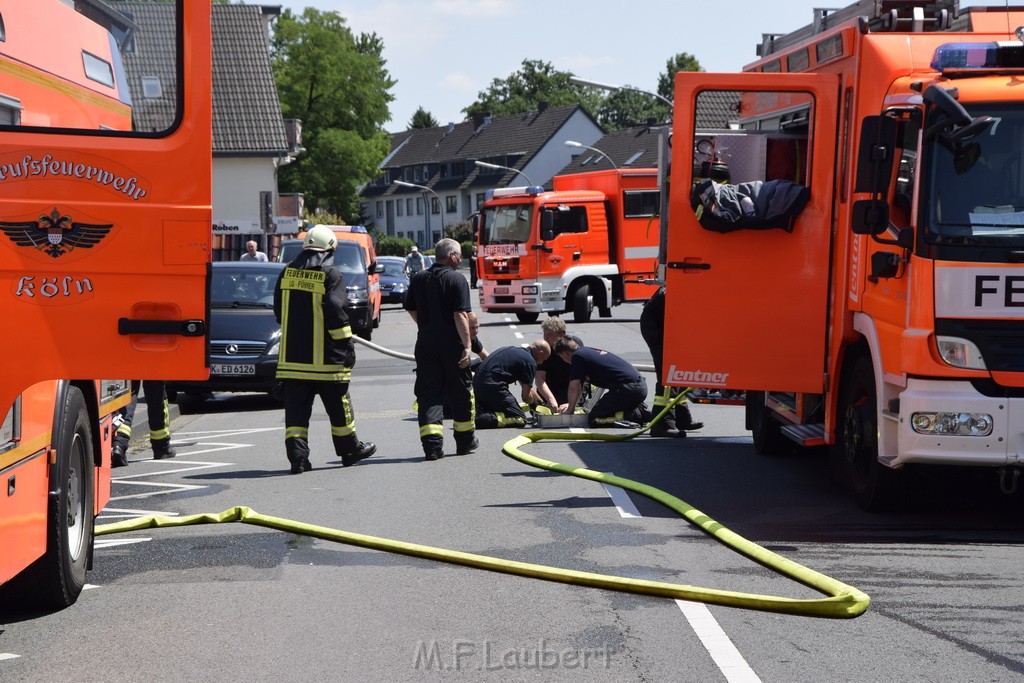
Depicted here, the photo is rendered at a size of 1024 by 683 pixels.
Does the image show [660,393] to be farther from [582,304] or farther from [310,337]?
[582,304]

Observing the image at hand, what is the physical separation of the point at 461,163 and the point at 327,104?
43.5m

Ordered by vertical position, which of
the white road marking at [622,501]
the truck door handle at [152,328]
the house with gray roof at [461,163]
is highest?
the house with gray roof at [461,163]

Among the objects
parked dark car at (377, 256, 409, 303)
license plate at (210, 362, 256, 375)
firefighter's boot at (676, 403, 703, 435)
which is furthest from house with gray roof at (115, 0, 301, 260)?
firefighter's boot at (676, 403, 703, 435)

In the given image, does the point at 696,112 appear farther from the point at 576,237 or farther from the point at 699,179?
the point at 576,237

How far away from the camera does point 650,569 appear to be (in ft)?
24.1

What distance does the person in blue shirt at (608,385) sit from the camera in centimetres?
1380

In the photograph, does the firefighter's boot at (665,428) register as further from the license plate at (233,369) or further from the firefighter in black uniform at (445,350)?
the license plate at (233,369)

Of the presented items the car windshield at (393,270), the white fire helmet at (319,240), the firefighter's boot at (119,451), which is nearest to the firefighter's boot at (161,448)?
the firefighter's boot at (119,451)

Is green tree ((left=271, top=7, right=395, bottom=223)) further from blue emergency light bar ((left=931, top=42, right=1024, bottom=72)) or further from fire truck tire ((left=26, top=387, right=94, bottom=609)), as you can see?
fire truck tire ((left=26, top=387, right=94, bottom=609))

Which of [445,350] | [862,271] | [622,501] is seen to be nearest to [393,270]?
[445,350]

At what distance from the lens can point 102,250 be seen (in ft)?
18.2

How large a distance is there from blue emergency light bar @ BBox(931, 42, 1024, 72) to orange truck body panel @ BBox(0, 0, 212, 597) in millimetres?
4862

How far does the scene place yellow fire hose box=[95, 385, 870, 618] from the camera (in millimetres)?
6430

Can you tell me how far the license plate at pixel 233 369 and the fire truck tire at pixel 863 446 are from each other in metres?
8.50
